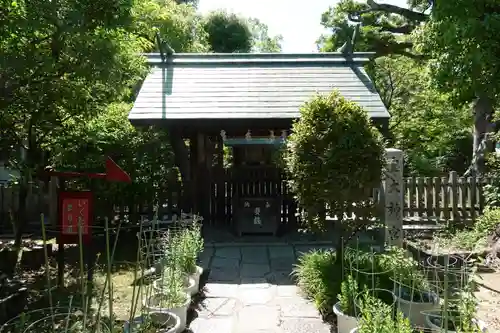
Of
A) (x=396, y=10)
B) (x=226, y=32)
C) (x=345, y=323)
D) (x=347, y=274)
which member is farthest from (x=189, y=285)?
(x=226, y=32)

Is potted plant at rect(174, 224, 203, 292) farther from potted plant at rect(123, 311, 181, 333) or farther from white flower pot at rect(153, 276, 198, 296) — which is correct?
potted plant at rect(123, 311, 181, 333)

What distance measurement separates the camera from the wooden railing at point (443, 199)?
10.3 metres

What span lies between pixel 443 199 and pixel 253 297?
616 centimetres

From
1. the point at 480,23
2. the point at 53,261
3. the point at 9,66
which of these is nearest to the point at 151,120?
the point at 53,261

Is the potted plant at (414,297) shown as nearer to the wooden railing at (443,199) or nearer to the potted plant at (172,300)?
the potted plant at (172,300)

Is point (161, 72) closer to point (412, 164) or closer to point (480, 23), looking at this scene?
point (480, 23)

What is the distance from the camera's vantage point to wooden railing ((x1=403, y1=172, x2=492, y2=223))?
10266 mm

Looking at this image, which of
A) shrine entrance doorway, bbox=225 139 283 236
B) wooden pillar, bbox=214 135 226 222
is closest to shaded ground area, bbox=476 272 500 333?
shrine entrance doorway, bbox=225 139 283 236

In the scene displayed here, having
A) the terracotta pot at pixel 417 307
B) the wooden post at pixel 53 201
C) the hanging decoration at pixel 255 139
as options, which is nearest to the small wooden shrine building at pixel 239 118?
the hanging decoration at pixel 255 139

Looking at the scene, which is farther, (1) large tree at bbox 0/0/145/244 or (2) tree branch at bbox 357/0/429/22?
(2) tree branch at bbox 357/0/429/22

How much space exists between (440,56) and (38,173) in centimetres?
573

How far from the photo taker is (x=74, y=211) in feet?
19.0

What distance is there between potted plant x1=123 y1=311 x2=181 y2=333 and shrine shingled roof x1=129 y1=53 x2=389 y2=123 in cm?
516

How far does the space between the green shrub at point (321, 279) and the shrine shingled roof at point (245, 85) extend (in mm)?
3667
